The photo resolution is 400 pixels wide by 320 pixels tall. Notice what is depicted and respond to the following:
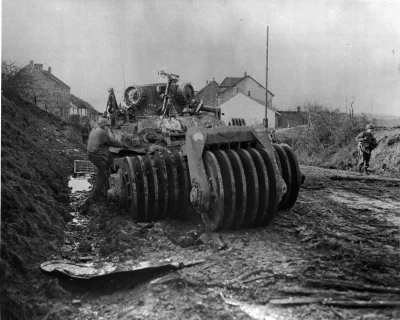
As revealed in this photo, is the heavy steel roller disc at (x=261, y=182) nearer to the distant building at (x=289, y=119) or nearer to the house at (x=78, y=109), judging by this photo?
the house at (x=78, y=109)

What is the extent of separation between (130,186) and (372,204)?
5.07 metres

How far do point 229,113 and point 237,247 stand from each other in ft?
112

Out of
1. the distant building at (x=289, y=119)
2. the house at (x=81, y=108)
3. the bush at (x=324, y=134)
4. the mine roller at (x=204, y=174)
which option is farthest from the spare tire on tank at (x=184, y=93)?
the distant building at (x=289, y=119)

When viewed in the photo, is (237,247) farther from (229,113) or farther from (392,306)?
(229,113)

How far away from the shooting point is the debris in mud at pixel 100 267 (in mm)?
5168

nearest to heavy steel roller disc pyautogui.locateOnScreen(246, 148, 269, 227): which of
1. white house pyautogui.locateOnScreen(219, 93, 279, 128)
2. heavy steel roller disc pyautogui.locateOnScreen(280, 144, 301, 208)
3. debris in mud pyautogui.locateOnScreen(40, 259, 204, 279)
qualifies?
heavy steel roller disc pyautogui.locateOnScreen(280, 144, 301, 208)

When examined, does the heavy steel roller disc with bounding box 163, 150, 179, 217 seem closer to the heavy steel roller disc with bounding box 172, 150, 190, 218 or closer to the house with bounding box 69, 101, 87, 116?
the heavy steel roller disc with bounding box 172, 150, 190, 218

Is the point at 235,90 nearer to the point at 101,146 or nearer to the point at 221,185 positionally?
the point at 101,146

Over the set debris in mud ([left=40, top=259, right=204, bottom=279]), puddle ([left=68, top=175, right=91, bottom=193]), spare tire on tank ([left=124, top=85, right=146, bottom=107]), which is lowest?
debris in mud ([left=40, top=259, right=204, bottom=279])

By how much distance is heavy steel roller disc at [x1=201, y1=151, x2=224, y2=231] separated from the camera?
6023 mm

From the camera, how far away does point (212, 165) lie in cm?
613

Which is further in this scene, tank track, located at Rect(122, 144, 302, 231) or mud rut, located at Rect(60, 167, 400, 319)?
tank track, located at Rect(122, 144, 302, 231)

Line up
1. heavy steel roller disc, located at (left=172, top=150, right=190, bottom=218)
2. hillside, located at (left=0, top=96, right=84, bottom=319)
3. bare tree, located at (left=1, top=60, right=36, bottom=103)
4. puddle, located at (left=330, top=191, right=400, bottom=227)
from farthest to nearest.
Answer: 1. bare tree, located at (left=1, top=60, right=36, bottom=103)
2. puddle, located at (left=330, top=191, right=400, bottom=227)
3. heavy steel roller disc, located at (left=172, top=150, right=190, bottom=218)
4. hillside, located at (left=0, top=96, right=84, bottom=319)

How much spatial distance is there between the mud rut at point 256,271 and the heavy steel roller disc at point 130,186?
0.25 meters
